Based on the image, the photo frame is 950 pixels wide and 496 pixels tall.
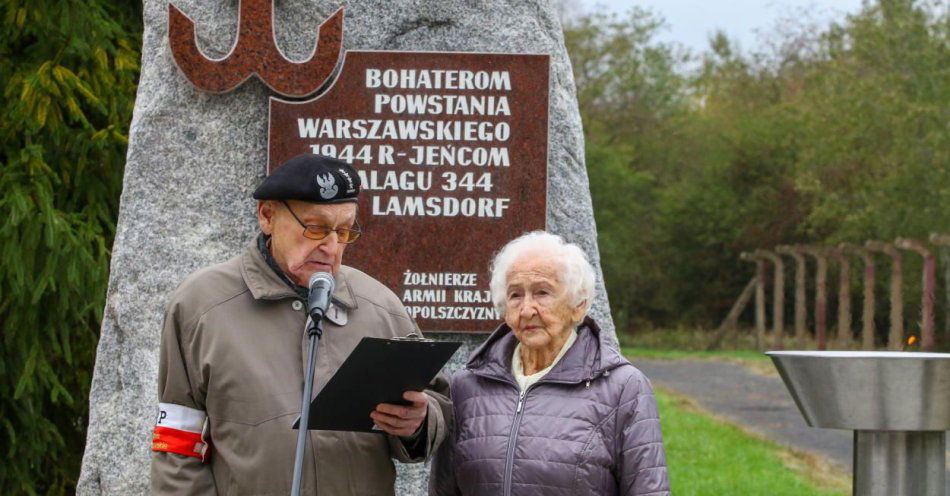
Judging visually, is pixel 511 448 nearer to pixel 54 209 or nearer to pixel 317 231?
pixel 317 231

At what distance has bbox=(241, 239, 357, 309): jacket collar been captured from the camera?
129 inches

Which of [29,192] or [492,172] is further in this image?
[29,192]

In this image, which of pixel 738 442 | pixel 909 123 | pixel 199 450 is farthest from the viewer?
pixel 909 123

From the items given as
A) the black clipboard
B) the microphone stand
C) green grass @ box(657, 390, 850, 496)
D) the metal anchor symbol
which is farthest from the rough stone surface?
green grass @ box(657, 390, 850, 496)

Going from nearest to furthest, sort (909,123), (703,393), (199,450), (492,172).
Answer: (199,450) → (492,172) → (703,393) → (909,123)

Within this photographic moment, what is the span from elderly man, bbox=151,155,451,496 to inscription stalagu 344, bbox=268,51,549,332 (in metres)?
1.65

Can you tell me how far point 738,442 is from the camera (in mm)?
12047

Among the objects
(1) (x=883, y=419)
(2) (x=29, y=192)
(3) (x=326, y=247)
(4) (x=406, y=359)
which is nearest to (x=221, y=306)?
(3) (x=326, y=247)

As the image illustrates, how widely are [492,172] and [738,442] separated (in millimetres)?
7662

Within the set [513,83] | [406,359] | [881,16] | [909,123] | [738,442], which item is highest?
[881,16]

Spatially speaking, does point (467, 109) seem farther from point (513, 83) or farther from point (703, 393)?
point (703, 393)

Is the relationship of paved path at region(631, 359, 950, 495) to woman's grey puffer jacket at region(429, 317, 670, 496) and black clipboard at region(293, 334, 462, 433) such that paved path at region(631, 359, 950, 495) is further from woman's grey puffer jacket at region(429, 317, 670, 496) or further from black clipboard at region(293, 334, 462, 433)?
black clipboard at region(293, 334, 462, 433)

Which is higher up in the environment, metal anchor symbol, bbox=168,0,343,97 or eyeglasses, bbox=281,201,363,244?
metal anchor symbol, bbox=168,0,343,97

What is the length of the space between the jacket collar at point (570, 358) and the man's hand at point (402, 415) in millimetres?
334
